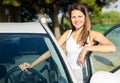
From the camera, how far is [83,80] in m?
3.80

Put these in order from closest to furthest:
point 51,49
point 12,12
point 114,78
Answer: point 114,78 < point 51,49 < point 12,12

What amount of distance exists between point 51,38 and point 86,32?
1.77ft

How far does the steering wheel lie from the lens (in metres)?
3.47

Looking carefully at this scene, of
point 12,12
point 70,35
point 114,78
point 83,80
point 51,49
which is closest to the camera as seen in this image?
point 114,78

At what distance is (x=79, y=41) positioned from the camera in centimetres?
393

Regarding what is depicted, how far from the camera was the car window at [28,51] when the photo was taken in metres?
3.57

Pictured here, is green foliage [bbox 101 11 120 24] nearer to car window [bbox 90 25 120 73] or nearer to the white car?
car window [bbox 90 25 120 73]

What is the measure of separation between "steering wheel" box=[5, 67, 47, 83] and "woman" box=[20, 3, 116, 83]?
59 millimetres

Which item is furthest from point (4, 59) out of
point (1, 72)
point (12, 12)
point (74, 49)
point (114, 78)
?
point (12, 12)

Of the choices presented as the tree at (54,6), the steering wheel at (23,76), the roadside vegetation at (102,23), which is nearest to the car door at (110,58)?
the steering wheel at (23,76)

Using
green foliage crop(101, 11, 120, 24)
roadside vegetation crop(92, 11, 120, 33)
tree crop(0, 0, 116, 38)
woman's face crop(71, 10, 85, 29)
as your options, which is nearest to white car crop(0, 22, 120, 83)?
woman's face crop(71, 10, 85, 29)

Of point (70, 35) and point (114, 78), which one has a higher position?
point (70, 35)

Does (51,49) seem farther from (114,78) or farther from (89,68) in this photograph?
(114,78)

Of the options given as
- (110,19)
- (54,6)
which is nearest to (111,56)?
(54,6)
